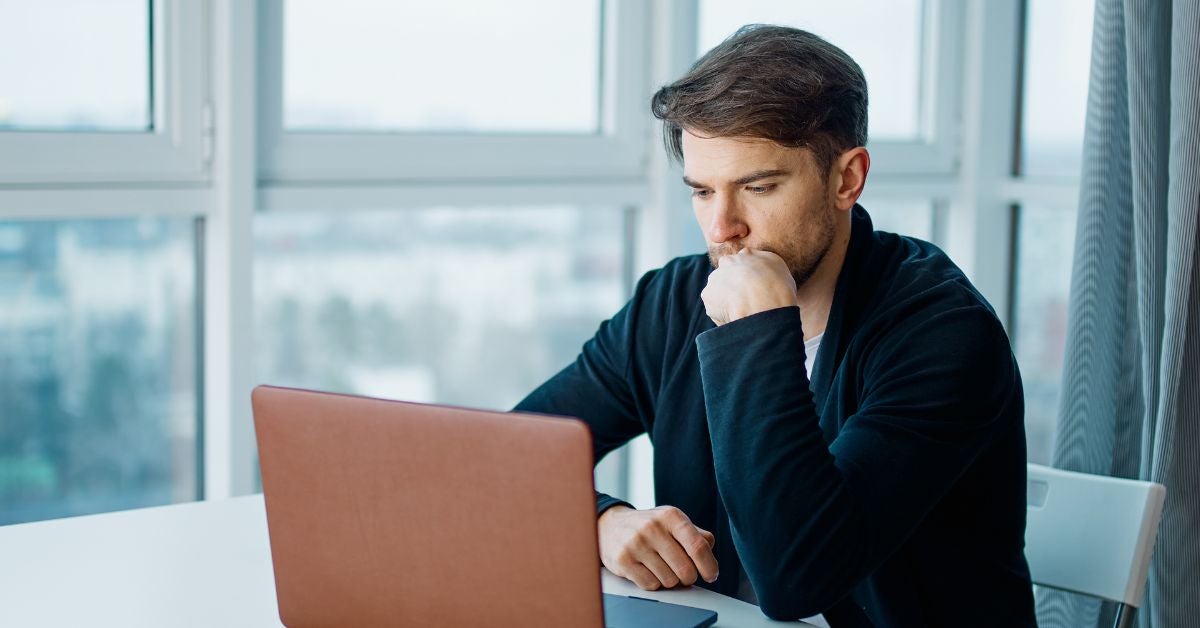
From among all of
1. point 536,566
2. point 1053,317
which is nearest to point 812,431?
point 536,566

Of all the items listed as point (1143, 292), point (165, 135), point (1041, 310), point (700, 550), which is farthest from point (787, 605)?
point (1041, 310)

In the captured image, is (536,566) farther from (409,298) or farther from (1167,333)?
(409,298)

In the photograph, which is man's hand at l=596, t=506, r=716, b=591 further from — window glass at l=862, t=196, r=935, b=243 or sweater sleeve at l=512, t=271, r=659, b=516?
window glass at l=862, t=196, r=935, b=243

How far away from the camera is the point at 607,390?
1.64 m

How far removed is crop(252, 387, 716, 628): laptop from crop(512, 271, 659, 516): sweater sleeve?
25.3 inches

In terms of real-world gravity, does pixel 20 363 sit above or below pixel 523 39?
below

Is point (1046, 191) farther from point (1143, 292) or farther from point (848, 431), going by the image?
point (848, 431)

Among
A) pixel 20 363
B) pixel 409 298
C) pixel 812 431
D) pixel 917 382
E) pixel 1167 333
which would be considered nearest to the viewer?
pixel 812 431


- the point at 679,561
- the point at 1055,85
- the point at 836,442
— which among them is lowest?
the point at 679,561

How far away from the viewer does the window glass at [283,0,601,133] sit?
2146mm

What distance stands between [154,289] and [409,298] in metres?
0.49

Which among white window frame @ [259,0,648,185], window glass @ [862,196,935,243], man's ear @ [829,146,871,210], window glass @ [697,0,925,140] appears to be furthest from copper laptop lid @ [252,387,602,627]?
window glass @ [862,196,935,243]

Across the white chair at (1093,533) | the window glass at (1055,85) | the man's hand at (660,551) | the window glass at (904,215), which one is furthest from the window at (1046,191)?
the man's hand at (660,551)

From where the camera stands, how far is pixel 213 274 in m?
2.06
